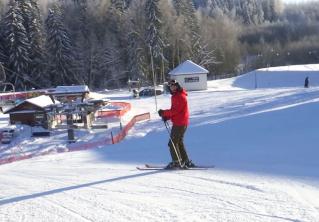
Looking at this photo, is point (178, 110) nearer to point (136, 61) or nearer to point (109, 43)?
point (136, 61)

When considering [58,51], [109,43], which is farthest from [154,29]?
[58,51]

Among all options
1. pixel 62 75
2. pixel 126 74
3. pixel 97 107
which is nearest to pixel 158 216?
pixel 97 107

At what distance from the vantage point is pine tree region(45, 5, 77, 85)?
61.9 metres

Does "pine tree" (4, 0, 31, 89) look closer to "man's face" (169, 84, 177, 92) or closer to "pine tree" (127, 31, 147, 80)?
"pine tree" (127, 31, 147, 80)

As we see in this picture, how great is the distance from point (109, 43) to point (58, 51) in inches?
436

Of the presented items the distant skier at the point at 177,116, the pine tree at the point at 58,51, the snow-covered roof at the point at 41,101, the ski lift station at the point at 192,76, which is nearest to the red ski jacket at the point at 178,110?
the distant skier at the point at 177,116

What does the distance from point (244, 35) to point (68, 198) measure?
102 meters

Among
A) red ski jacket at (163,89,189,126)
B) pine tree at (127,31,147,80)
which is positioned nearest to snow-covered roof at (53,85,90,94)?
pine tree at (127,31,147,80)

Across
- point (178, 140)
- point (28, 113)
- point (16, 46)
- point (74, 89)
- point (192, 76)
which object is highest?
point (16, 46)

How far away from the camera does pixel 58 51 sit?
2422 inches

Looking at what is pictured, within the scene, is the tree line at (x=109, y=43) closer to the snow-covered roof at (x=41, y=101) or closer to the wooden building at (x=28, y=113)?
the snow-covered roof at (x=41, y=101)

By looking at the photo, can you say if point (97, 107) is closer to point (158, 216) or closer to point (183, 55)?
point (158, 216)

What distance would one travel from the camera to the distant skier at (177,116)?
869 cm

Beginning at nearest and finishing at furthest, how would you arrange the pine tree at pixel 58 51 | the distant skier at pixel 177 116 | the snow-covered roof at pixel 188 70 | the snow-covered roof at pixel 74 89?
the distant skier at pixel 177 116, the snow-covered roof at pixel 74 89, the snow-covered roof at pixel 188 70, the pine tree at pixel 58 51
